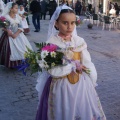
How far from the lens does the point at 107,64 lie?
7668 millimetres

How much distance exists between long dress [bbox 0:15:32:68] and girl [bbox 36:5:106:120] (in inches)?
149

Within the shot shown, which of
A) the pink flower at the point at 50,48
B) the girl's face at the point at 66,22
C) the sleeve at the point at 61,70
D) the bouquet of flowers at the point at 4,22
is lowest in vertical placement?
the sleeve at the point at 61,70

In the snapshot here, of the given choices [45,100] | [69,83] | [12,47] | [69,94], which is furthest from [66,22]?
[12,47]

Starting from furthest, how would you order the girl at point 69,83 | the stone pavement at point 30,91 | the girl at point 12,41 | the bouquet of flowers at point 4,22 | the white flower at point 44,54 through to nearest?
the girl at point 12,41 < the bouquet of flowers at point 4,22 < the stone pavement at point 30,91 < the girl at point 69,83 < the white flower at point 44,54

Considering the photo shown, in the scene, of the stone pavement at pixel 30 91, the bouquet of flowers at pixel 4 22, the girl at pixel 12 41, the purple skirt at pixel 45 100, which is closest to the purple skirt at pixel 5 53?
the girl at pixel 12 41

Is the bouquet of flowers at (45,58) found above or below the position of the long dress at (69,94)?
above

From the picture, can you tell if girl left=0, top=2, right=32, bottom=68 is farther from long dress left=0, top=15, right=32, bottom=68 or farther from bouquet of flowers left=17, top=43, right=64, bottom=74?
bouquet of flowers left=17, top=43, right=64, bottom=74

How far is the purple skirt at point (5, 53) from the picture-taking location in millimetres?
6895

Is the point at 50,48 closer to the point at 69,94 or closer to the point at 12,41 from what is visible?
the point at 69,94

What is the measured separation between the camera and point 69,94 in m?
3.04

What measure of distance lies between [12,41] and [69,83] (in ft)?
13.6

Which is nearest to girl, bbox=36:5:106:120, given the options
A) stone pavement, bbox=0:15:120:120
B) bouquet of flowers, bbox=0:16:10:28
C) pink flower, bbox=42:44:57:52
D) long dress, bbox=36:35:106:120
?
long dress, bbox=36:35:106:120

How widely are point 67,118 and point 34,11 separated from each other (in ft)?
40.0

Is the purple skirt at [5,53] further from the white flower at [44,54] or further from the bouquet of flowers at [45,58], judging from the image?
the white flower at [44,54]
